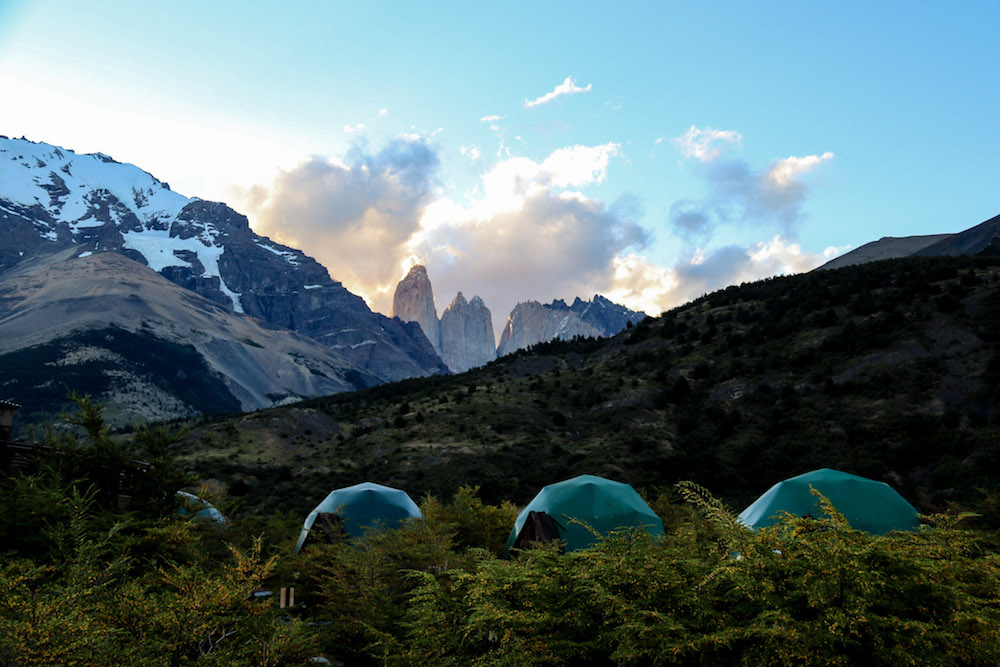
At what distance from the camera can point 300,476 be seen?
2105 inches

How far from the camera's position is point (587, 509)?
911 inches

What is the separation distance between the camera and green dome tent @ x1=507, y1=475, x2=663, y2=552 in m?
22.4

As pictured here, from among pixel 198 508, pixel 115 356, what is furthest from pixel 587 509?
pixel 115 356

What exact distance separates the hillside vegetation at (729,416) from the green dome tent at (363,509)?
1452cm

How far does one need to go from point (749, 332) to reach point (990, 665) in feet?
214

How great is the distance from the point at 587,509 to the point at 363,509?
1048 centimetres

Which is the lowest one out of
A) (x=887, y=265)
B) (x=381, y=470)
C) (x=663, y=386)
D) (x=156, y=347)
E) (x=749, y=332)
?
(x=381, y=470)

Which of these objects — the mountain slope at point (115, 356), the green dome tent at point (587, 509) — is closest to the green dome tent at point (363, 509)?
the green dome tent at point (587, 509)

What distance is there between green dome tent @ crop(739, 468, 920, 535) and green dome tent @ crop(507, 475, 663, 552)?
4.29m

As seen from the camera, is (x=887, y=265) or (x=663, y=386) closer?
(x=663, y=386)

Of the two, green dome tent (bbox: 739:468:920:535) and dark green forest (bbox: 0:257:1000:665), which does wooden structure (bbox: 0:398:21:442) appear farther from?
green dome tent (bbox: 739:468:920:535)

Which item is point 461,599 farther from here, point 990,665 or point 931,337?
point 931,337

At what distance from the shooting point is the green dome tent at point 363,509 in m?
25.5

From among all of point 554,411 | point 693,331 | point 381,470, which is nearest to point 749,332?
point 693,331
